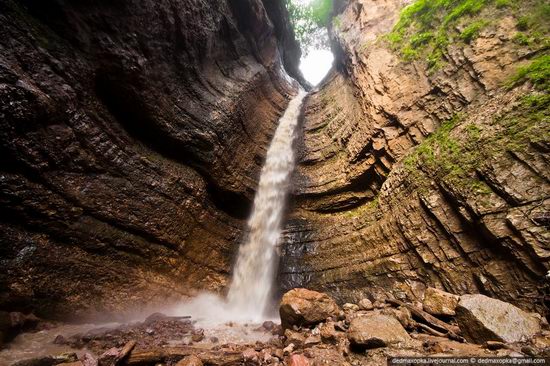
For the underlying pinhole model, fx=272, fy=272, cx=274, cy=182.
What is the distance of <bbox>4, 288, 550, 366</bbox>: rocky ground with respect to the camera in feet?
12.7

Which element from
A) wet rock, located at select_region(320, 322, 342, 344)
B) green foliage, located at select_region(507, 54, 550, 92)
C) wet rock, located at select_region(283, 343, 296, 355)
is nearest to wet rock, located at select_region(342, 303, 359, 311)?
wet rock, located at select_region(320, 322, 342, 344)

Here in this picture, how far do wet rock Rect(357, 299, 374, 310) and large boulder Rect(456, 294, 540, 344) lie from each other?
213 centimetres


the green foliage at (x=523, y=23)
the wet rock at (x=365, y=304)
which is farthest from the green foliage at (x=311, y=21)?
the wet rock at (x=365, y=304)

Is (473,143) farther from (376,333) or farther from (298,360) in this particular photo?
(298,360)

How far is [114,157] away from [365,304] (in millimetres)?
7299

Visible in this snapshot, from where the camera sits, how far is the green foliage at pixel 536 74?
596cm

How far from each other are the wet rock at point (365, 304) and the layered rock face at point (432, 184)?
0.46m

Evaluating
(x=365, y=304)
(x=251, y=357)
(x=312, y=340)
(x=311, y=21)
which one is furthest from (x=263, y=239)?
(x=311, y=21)

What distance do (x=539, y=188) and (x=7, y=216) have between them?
34.5ft

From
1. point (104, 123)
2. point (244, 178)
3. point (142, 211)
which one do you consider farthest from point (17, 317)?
point (244, 178)

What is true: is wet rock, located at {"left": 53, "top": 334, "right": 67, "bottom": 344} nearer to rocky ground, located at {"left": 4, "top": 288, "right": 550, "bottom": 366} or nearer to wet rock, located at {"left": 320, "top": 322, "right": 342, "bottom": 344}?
rocky ground, located at {"left": 4, "top": 288, "right": 550, "bottom": 366}

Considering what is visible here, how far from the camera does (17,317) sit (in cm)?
518

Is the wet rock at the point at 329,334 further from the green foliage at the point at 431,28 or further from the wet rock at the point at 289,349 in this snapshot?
the green foliage at the point at 431,28

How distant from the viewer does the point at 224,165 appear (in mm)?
9648
